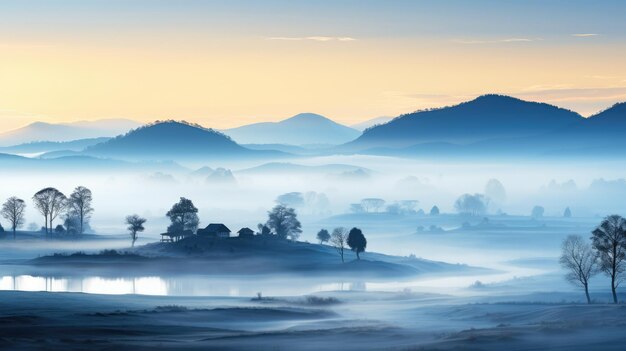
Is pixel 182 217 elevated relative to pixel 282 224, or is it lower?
elevated

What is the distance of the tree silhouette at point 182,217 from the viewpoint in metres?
160

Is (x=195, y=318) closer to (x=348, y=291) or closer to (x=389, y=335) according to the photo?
(x=389, y=335)

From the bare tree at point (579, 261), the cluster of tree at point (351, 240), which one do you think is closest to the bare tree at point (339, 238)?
the cluster of tree at point (351, 240)

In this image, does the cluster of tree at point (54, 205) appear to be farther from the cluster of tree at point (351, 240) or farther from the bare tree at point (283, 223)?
the cluster of tree at point (351, 240)

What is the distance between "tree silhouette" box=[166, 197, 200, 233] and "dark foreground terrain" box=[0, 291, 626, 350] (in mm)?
53747

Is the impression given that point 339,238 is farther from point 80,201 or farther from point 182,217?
point 80,201

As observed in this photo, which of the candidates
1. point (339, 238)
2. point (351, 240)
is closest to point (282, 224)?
point (339, 238)

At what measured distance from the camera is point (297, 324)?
86.8m

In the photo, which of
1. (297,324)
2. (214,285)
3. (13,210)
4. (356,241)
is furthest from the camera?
Answer: (13,210)

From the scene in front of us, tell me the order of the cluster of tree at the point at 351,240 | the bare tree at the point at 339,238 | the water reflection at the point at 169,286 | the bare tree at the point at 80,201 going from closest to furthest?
the water reflection at the point at 169,286
the cluster of tree at the point at 351,240
the bare tree at the point at 339,238
the bare tree at the point at 80,201

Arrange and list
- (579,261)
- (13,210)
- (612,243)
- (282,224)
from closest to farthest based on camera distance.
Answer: (612,243), (579,261), (282,224), (13,210)

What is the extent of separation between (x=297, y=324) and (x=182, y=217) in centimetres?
7560

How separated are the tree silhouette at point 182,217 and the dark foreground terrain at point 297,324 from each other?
5375cm

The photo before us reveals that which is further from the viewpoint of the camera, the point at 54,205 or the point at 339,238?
the point at 54,205
